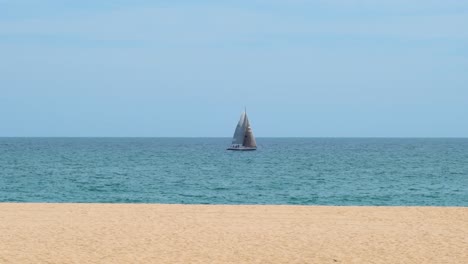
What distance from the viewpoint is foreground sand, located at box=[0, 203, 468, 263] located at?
16516mm

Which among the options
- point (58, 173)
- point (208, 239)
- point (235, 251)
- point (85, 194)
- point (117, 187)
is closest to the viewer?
point (235, 251)

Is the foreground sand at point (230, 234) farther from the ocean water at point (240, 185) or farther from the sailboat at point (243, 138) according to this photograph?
the sailboat at point (243, 138)

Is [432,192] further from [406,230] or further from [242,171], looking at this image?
[406,230]

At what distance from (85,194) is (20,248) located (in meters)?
34.3

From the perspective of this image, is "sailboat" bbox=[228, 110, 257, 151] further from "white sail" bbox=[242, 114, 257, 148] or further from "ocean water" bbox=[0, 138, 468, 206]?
"ocean water" bbox=[0, 138, 468, 206]

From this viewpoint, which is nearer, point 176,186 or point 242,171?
point 176,186

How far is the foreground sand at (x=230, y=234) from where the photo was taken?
16.5 m

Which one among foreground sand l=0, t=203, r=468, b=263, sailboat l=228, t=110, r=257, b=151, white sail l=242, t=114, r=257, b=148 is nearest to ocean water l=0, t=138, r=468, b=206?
foreground sand l=0, t=203, r=468, b=263

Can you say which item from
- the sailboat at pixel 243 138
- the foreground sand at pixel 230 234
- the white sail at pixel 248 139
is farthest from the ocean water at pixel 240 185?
the white sail at pixel 248 139

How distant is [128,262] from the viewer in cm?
1580

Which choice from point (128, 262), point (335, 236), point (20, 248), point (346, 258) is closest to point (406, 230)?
point (335, 236)

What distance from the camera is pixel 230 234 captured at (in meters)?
19.8

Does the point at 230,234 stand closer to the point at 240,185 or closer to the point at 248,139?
the point at 240,185

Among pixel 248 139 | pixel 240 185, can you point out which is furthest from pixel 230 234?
pixel 248 139
